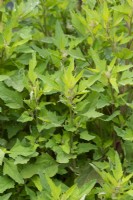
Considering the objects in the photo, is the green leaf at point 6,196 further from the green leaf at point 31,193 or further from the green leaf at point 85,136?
the green leaf at point 85,136

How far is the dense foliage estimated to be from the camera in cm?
173

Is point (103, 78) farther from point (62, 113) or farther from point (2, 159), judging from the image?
point (2, 159)

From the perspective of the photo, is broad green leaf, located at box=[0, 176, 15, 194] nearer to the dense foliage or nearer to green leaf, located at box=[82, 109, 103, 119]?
the dense foliage

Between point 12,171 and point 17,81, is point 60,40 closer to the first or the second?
point 17,81

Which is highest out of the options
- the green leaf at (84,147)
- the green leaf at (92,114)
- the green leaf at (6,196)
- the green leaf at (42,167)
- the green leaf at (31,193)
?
the green leaf at (92,114)

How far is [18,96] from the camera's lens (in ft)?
6.12

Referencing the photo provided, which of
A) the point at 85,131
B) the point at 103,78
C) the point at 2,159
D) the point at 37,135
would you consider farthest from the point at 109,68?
the point at 2,159

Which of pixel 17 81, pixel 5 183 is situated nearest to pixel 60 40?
pixel 17 81

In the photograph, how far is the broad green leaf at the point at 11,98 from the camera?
1836mm

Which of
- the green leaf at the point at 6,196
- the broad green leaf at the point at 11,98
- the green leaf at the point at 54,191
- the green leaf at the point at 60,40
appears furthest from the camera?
the green leaf at the point at 60,40

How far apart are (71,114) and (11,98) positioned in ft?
0.76

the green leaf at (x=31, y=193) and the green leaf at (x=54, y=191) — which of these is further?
the green leaf at (x=31, y=193)

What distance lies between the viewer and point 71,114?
178 centimetres

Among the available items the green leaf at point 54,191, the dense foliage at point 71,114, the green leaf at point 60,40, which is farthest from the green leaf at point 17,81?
the green leaf at point 54,191
